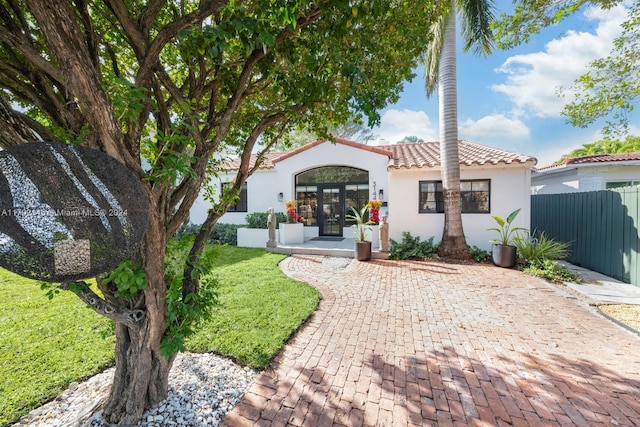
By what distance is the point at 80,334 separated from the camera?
4180mm

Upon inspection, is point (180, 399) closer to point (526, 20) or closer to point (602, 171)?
point (526, 20)

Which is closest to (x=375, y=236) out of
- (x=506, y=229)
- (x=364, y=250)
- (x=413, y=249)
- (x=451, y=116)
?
(x=364, y=250)

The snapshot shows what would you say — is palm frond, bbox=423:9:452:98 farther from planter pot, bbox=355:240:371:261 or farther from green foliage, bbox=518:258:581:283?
green foliage, bbox=518:258:581:283

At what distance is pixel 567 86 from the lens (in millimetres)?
7676

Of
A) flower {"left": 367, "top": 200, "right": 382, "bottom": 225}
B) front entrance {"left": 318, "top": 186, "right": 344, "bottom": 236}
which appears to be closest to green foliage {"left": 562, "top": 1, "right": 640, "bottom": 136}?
flower {"left": 367, "top": 200, "right": 382, "bottom": 225}

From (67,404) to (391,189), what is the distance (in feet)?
33.0

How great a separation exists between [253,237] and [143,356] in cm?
983

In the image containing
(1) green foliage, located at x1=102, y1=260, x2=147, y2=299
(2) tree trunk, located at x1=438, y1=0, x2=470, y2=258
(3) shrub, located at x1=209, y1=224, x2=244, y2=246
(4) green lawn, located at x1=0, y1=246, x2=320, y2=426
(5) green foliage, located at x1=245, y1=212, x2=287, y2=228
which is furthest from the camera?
(3) shrub, located at x1=209, y1=224, x2=244, y2=246

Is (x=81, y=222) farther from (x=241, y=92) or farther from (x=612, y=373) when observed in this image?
(x=612, y=373)

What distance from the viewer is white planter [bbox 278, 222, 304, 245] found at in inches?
463

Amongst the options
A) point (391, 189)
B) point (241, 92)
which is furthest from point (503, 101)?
point (241, 92)

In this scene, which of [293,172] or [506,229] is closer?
[506,229]

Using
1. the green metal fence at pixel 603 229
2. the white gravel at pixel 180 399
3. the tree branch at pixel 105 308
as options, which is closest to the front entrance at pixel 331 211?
the green metal fence at pixel 603 229

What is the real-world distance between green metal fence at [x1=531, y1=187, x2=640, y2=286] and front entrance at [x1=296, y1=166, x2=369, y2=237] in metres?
7.52
